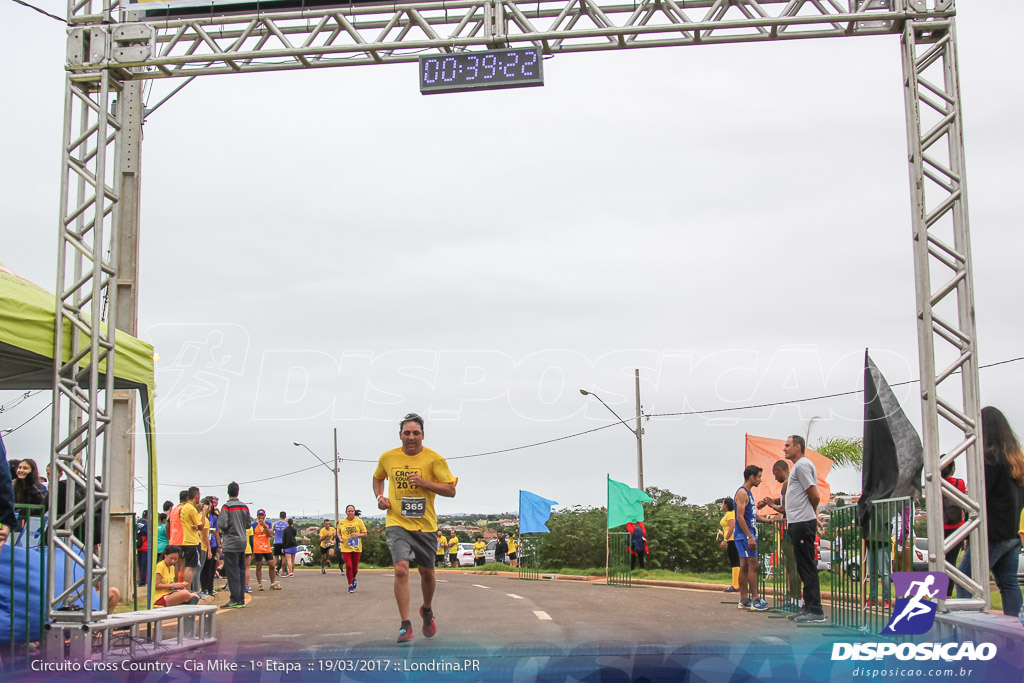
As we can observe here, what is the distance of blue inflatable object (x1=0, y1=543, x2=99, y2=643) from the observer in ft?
28.9

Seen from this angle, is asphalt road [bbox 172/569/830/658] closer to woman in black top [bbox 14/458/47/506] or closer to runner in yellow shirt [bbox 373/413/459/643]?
runner in yellow shirt [bbox 373/413/459/643]

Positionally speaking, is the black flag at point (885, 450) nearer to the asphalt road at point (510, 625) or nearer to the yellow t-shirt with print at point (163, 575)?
the asphalt road at point (510, 625)

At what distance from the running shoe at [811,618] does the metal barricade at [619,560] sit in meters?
11.8

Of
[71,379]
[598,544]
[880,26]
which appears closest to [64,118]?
[71,379]

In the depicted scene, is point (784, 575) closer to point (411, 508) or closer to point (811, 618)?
point (811, 618)

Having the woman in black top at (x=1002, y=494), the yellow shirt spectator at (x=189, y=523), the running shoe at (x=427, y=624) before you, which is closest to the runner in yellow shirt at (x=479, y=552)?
the yellow shirt spectator at (x=189, y=523)

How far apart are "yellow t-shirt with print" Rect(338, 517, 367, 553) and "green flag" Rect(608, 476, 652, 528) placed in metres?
5.29

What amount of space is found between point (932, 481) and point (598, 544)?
27170 millimetres

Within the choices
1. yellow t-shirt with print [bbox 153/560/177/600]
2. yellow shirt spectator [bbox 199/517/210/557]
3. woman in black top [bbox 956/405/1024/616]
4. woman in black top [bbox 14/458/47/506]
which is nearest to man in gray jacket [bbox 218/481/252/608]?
yellow shirt spectator [bbox 199/517/210/557]

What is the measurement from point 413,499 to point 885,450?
4.49 meters

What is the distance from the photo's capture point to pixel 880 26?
11.3 m

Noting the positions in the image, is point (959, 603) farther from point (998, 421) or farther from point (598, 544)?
point (598, 544)

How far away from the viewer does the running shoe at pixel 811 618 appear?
38.3ft

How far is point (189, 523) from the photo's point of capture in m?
15.8
